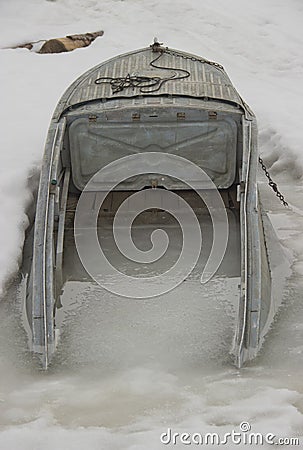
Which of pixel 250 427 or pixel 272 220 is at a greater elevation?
pixel 250 427

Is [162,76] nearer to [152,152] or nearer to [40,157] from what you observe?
[152,152]

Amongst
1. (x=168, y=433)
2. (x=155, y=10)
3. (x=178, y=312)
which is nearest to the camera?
(x=168, y=433)

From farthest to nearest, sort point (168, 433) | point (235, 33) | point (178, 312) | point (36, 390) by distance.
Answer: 1. point (235, 33)
2. point (178, 312)
3. point (36, 390)
4. point (168, 433)

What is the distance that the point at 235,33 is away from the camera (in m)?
10.9

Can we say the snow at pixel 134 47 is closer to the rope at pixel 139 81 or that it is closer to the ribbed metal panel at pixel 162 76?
the ribbed metal panel at pixel 162 76

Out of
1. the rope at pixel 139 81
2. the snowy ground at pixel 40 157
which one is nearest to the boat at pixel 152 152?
the rope at pixel 139 81

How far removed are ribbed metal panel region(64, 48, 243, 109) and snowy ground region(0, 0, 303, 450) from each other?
93 cm

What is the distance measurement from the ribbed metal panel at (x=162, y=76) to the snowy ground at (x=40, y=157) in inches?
36.6

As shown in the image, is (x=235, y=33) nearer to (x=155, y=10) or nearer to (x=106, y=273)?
(x=155, y=10)

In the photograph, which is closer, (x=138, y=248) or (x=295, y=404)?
(x=295, y=404)

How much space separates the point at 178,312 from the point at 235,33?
709cm

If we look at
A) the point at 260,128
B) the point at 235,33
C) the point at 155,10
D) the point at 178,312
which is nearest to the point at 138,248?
the point at 178,312

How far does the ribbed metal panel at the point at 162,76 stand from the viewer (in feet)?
18.7

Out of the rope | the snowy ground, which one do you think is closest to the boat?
the rope
